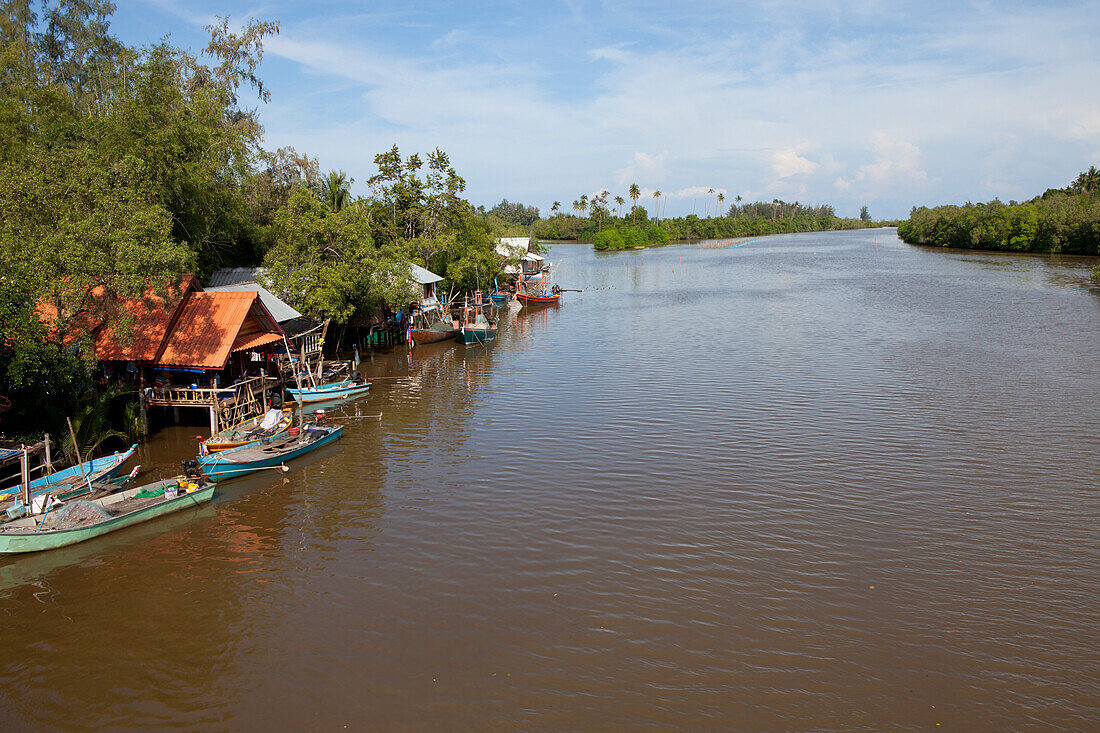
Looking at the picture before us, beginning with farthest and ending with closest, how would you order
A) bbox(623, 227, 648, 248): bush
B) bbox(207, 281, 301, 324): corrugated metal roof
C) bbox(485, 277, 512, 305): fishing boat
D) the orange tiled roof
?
bbox(623, 227, 648, 248): bush, bbox(485, 277, 512, 305): fishing boat, bbox(207, 281, 301, 324): corrugated metal roof, the orange tiled roof

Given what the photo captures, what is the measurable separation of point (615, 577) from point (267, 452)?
10.0m

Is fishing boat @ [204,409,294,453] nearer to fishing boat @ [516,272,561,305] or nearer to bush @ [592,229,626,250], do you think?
fishing boat @ [516,272,561,305]

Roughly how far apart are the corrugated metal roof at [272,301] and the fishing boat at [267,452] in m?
6.16

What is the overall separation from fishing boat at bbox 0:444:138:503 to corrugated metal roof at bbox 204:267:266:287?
12.4 metres

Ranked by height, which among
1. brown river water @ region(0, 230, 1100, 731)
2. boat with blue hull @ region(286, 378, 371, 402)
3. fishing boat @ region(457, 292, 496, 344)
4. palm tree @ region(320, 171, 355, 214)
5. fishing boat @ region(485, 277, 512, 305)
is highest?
palm tree @ region(320, 171, 355, 214)

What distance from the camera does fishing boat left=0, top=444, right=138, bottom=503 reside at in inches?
528

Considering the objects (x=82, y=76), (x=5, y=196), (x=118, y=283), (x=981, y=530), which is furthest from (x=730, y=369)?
(x=82, y=76)

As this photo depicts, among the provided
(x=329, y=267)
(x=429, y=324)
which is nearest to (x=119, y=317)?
(x=329, y=267)

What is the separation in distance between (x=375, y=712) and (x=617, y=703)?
10.7ft

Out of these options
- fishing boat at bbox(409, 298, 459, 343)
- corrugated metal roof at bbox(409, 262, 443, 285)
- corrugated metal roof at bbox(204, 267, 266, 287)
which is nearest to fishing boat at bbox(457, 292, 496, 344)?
fishing boat at bbox(409, 298, 459, 343)

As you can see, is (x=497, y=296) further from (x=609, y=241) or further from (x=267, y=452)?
(x=609, y=241)

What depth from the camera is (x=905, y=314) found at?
131ft

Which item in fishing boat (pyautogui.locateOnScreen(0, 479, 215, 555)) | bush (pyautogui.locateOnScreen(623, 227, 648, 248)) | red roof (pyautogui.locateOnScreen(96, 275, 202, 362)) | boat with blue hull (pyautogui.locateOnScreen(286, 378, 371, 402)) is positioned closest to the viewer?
fishing boat (pyautogui.locateOnScreen(0, 479, 215, 555))

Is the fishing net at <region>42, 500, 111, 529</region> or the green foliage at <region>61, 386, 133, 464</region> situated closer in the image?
the fishing net at <region>42, 500, 111, 529</region>
